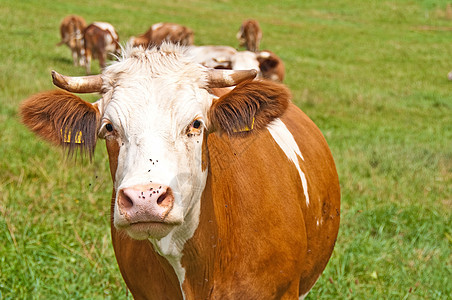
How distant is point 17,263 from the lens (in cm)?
446

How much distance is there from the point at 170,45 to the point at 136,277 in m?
1.30

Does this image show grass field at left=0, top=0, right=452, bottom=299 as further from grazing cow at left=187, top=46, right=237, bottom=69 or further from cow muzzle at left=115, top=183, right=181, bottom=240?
grazing cow at left=187, top=46, right=237, bottom=69

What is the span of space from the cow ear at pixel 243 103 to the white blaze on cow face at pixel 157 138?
78 millimetres

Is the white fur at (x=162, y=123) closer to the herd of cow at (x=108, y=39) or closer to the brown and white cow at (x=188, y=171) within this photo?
the brown and white cow at (x=188, y=171)

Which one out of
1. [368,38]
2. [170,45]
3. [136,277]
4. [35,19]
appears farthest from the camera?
[368,38]

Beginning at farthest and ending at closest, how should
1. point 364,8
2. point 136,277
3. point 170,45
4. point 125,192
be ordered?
point 364,8 → point 136,277 → point 170,45 → point 125,192

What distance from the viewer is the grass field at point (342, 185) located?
15.1ft

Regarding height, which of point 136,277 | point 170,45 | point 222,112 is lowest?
point 136,277

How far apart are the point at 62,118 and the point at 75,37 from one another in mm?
15382

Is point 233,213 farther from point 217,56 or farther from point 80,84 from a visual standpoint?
point 217,56

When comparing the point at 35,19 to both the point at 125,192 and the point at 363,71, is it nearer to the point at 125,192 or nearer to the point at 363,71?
the point at 363,71

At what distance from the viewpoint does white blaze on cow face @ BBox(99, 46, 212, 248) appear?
221 cm

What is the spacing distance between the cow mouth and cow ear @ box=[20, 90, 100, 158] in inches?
25.5

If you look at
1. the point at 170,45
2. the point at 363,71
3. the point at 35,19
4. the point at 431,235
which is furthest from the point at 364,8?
the point at 170,45
